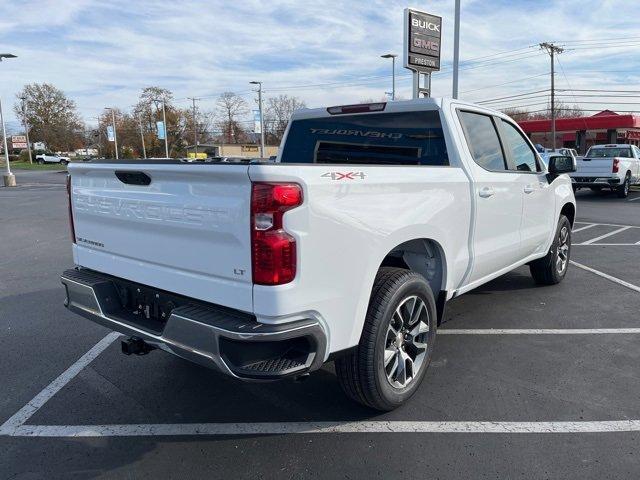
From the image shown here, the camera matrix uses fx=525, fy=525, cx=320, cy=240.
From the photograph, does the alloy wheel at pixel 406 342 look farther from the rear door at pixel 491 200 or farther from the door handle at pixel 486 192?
the door handle at pixel 486 192

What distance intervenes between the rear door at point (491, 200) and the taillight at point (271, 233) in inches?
79.8

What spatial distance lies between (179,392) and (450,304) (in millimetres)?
3122

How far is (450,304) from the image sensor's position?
18.6 ft

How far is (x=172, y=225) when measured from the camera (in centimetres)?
284

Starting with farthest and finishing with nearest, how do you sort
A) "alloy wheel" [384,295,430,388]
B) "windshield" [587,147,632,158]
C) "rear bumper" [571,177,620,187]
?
"windshield" [587,147,632,158] → "rear bumper" [571,177,620,187] → "alloy wheel" [384,295,430,388]

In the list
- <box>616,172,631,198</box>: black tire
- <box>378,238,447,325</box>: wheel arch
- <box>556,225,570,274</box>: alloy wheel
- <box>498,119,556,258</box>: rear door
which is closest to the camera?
<box>378,238,447,325</box>: wheel arch

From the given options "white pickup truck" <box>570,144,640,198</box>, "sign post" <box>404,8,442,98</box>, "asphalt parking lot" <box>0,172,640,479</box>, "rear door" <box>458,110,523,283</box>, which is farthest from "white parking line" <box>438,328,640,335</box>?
"white pickup truck" <box>570,144,640,198</box>

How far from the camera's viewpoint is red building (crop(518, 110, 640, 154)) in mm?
42906

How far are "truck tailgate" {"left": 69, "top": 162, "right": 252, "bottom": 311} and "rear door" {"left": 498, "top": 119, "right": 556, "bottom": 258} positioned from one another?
118 inches

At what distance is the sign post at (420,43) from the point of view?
47.6 feet

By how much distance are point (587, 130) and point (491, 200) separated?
48072 millimetres

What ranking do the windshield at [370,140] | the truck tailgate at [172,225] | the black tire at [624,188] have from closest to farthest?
1. the truck tailgate at [172,225]
2. the windshield at [370,140]
3. the black tire at [624,188]

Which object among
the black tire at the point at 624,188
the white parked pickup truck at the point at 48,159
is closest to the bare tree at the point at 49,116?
the white parked pickup truck at the point at 48,159

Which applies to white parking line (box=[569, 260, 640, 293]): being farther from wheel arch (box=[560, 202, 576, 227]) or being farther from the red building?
the red building
